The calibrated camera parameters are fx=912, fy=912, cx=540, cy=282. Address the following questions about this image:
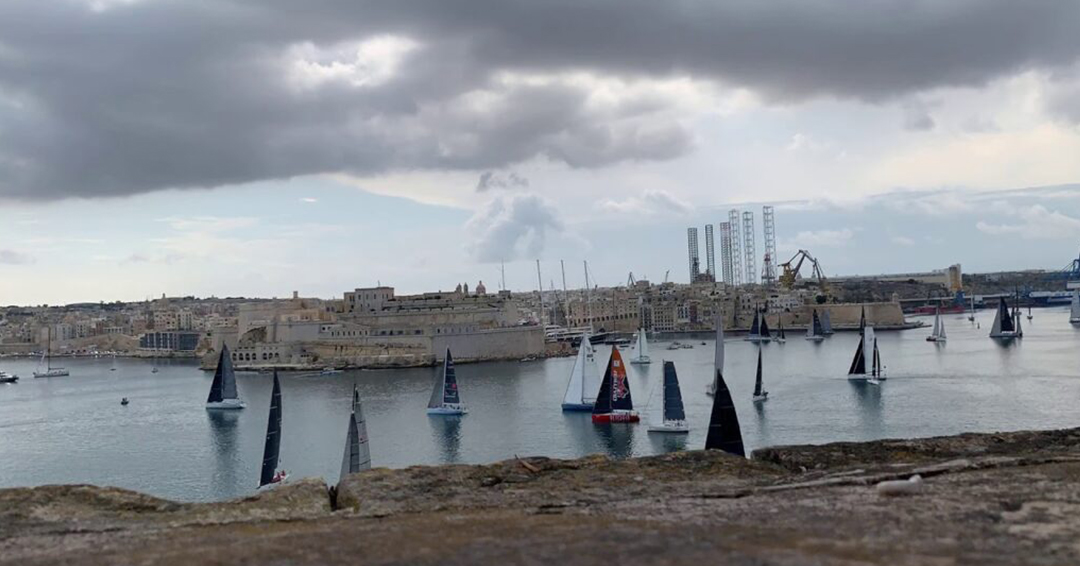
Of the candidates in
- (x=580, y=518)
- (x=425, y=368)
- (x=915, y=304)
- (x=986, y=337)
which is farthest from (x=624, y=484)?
(x=915, y=304)

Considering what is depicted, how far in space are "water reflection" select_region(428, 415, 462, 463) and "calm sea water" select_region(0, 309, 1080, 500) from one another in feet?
0.14

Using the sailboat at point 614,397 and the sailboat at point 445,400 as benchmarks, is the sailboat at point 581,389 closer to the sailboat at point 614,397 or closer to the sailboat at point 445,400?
the sailboat at point 614,397

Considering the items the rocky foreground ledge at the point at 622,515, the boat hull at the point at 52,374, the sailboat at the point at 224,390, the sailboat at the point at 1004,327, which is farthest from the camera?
the boat hull at the point at 52,374

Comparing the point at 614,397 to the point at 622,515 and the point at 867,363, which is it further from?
the point at 622,515

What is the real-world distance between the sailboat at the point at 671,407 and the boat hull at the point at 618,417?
7.33 feet

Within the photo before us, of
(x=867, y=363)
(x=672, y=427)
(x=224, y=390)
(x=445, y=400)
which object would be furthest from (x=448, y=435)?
(x=867, y=363)

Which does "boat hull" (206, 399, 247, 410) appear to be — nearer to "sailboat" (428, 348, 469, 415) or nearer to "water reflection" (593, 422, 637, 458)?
"sailboat" (428, 348, 469, 415)

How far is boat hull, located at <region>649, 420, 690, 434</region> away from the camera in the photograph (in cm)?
1831

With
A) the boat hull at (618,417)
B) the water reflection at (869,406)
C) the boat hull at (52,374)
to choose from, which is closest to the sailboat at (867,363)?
the water reflection at (869,406)

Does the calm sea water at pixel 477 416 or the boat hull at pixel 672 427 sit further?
the boat hull at pixel 672 427

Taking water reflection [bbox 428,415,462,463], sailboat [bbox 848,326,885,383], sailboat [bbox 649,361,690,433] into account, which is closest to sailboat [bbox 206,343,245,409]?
water reflection [bbox 428,415,462,463]

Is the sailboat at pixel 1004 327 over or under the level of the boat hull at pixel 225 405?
over

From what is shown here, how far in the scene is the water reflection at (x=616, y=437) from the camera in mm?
17125

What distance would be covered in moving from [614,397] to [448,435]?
391 cm
